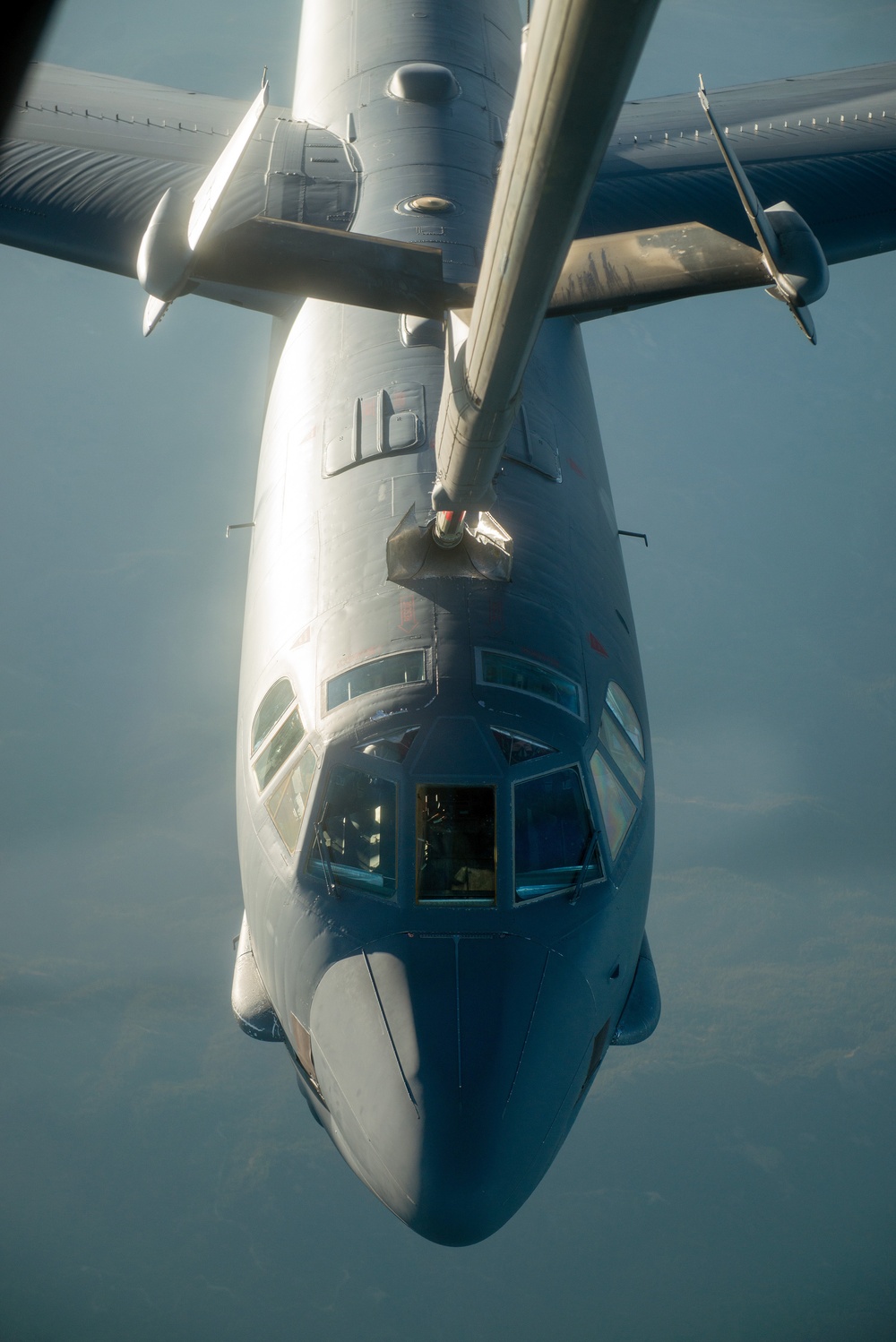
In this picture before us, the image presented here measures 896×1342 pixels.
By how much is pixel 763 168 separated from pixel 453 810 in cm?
1624

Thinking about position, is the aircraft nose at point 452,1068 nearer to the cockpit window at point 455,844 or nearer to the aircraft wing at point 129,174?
the cockpit window at point 455,844

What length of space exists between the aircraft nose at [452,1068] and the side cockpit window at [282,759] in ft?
5.92

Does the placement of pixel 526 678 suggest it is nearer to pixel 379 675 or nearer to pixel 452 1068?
pixel 379 675

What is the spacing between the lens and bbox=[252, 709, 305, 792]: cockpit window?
12148 millimetres

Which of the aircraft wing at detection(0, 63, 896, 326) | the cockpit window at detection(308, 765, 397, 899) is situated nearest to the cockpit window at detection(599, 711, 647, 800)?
the cockpit window at detection(308, 765, 397, 899)

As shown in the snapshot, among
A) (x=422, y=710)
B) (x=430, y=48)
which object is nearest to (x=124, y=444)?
(x=430, y=48)

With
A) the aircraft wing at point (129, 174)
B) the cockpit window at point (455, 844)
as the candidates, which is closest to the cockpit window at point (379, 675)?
the cockpit window at point (455, 844)

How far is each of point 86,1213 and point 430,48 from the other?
38.4 m

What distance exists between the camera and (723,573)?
5016cm

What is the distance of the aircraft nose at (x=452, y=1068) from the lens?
9922 mm

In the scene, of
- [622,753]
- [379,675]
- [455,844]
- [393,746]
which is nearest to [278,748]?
[379,675]

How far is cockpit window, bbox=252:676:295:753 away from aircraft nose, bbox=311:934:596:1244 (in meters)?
3.20

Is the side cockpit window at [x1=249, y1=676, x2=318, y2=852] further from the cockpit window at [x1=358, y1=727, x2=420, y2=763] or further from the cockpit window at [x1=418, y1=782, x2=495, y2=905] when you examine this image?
the cockpit window at [x1=418, y1=782, x2=495, y2=905]

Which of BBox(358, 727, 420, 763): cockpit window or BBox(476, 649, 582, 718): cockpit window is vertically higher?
BBox(476, 649, 582, 718): cockpit window
